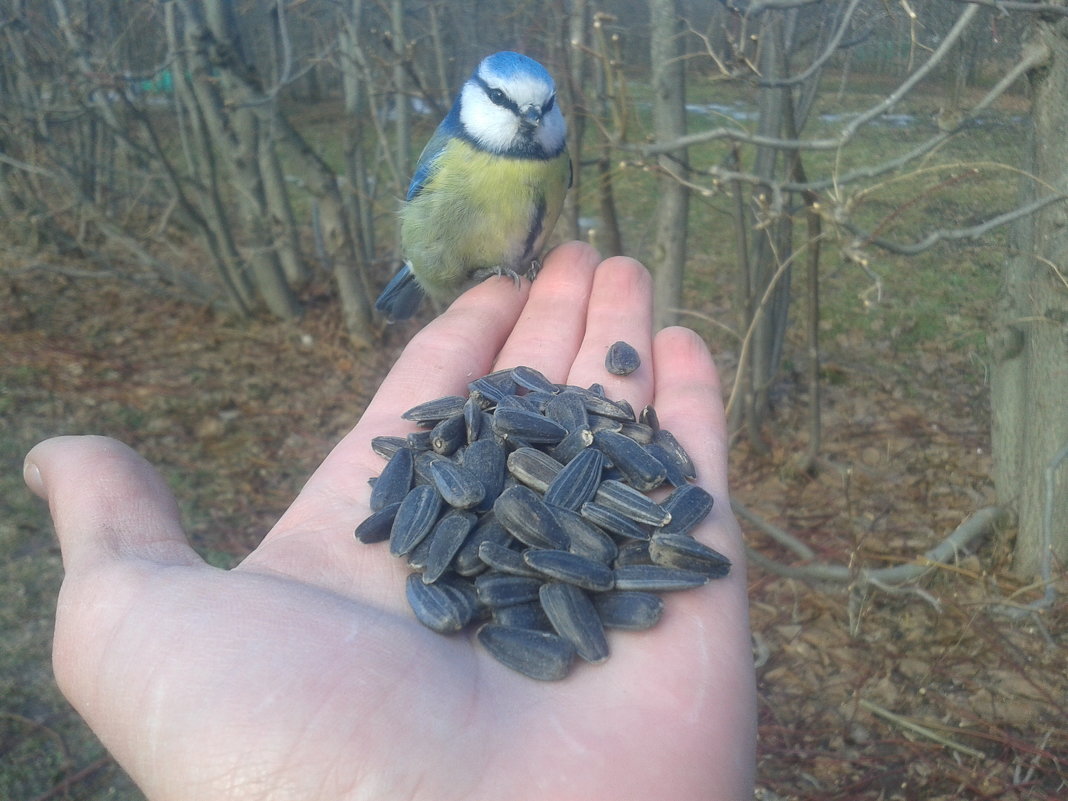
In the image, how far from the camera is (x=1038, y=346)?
2.58m

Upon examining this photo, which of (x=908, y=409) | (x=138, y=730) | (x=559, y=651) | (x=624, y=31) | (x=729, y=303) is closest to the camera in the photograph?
(x=138, y=730)

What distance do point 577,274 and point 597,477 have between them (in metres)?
1.02

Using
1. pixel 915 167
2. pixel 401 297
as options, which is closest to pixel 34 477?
pixel 401 297

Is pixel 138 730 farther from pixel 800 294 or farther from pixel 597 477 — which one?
pixel 800 294

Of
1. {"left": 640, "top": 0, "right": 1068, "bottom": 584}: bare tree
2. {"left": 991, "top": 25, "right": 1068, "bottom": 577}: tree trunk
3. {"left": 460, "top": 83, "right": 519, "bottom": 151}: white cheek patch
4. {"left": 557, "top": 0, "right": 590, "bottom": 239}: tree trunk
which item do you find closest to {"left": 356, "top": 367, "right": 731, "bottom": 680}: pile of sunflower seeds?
{"left": 640, "top": 0, "right": 1068, "bottom": 584}: bare tree

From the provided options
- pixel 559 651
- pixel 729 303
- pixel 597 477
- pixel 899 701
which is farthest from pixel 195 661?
pixel 729 303

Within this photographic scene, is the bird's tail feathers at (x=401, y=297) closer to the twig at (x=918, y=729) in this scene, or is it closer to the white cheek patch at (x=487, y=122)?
the white cheek patch at (x=487, y=122)

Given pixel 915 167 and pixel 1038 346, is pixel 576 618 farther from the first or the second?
pixel 915 167

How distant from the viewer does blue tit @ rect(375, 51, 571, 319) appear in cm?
251

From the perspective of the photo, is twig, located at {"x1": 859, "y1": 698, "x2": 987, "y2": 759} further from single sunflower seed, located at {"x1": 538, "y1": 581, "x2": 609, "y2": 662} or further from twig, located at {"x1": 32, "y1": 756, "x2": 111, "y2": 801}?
twig, located at {"x1": 32, "y1": 756, "x2": 111, "y2": 801}

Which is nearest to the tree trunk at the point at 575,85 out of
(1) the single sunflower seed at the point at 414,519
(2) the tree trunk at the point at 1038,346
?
(2) the tree trunk at the point at 1038,346

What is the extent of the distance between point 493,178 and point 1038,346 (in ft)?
5.97

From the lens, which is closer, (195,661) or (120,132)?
(195,661)

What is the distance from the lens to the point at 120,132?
4.39 meters
